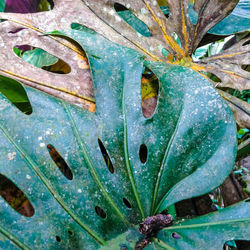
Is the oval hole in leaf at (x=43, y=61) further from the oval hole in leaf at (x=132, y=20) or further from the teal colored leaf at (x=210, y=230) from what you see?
the teal colored leaf at (x=210, y=230)

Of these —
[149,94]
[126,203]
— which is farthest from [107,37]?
[126,203]

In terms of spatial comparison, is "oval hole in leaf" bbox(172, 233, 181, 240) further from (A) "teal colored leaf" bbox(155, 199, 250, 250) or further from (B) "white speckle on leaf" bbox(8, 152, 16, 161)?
(B) "white speckle on leaf" bbox(8, 152, 16, 161)

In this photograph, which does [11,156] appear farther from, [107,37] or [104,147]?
[107,37]

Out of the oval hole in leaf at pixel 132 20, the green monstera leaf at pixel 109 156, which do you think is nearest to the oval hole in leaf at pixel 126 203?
the green monstera leaf at pixel 109 156

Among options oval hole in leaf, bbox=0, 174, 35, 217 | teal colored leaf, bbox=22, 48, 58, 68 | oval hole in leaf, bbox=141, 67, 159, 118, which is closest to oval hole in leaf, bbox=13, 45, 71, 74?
teal colored leaf, bbox=22, 48, 58, 68

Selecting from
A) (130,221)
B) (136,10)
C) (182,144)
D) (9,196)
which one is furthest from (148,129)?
(136,10)

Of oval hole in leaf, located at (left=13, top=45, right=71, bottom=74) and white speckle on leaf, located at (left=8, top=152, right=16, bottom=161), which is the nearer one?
white speckle on leaf, located at (left=8, top=152, right=16, bottom=161)
